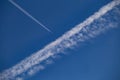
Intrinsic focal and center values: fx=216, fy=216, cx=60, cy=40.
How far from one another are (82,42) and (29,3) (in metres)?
0.48

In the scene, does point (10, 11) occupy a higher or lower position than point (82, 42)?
higher

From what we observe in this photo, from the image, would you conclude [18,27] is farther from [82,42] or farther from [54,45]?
[82,42]

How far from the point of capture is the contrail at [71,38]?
1566 mm

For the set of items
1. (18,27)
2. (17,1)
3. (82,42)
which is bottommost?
(82,42)

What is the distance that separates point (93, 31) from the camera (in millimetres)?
1581

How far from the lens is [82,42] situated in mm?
1596

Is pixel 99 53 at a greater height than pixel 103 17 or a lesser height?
lesser

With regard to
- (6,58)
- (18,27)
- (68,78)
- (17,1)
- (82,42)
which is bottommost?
(68,78)

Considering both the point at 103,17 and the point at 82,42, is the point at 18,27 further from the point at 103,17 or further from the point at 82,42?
the point at 103,17

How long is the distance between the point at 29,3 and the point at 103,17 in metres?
0.55

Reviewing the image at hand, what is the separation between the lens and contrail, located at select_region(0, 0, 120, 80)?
157 centimetres

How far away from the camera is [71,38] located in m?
1.60

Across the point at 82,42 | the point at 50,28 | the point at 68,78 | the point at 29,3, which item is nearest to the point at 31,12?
the point at 29,3

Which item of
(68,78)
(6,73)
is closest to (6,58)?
(6,73)
